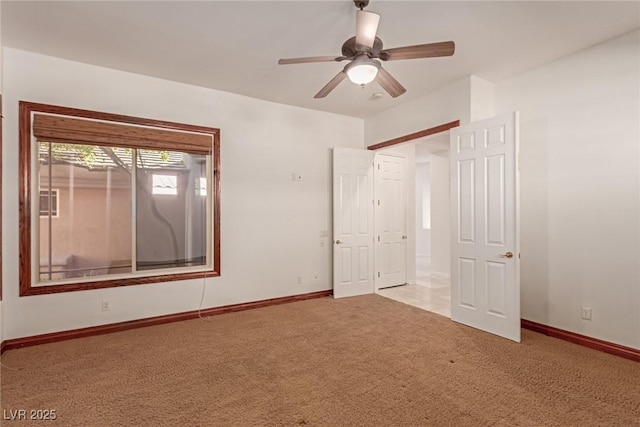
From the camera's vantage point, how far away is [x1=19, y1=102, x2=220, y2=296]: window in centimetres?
324

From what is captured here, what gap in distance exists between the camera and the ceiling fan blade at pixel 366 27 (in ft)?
6.60

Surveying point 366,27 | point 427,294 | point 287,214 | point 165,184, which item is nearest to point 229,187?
point 165,184

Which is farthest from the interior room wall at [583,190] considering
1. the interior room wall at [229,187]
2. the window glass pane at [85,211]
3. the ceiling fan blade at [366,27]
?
the window glass pane at [85,211]

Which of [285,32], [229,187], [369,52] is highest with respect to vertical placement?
[285,32]

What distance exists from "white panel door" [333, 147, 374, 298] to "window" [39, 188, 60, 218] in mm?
3456

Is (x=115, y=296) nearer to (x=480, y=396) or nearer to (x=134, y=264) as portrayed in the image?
(x=134, y=264)

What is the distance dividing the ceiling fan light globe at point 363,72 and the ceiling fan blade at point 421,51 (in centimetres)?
12

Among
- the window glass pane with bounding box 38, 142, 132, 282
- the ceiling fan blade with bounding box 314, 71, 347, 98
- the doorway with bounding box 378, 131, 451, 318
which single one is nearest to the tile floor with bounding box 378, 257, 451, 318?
the doorway with bounding box 378, 131, 451, 318

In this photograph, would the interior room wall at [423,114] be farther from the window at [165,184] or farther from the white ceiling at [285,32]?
the window at [165,184]

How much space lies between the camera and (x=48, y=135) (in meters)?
3.22

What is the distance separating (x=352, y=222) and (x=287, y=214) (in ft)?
3.57

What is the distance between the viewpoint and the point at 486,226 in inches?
137

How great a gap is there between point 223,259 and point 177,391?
6.55 feet

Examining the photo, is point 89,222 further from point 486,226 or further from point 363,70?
point 486,226
